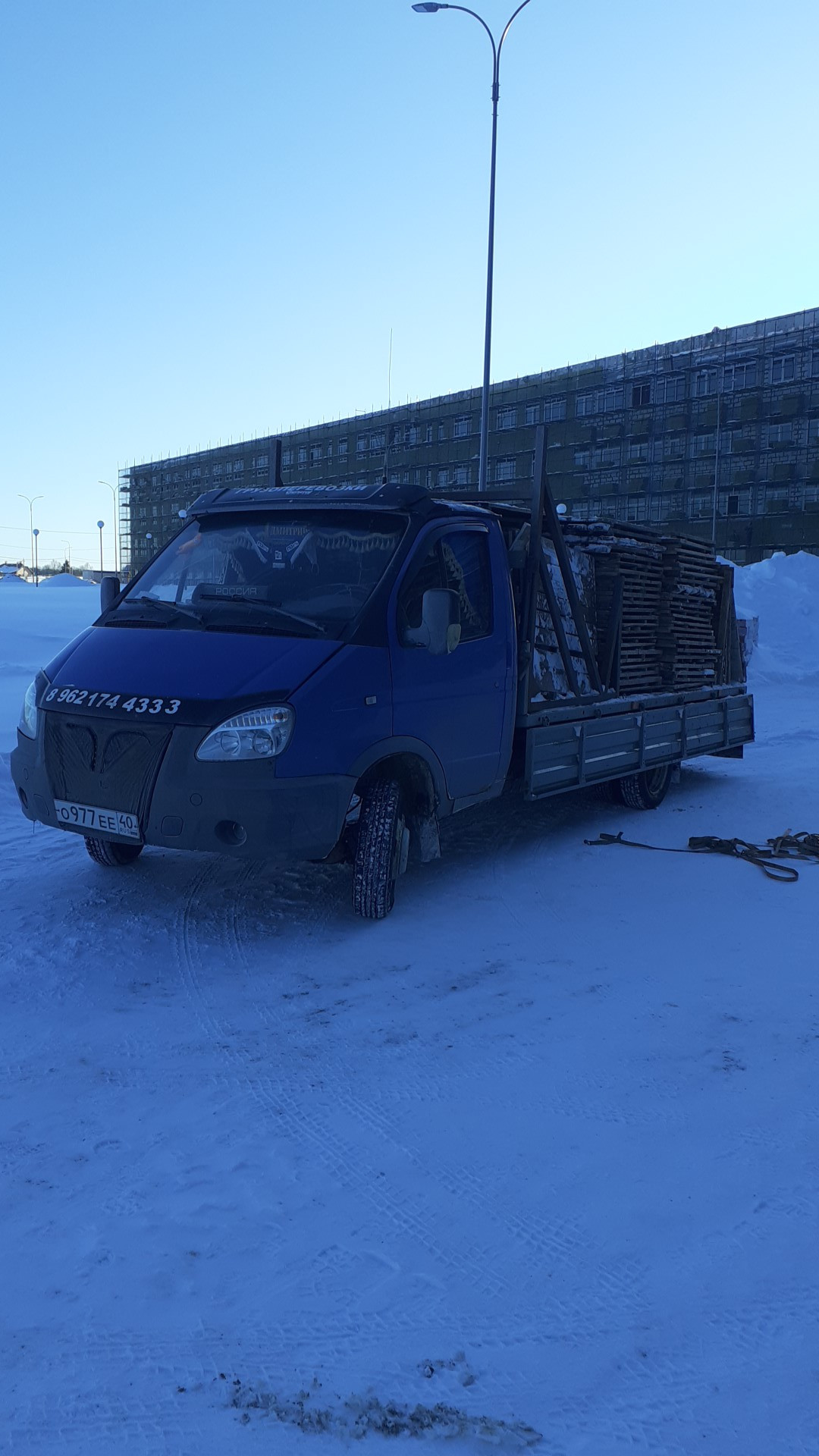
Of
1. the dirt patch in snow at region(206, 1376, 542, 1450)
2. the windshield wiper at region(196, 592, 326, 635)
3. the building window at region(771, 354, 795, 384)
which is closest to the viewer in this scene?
the dirt patch in snow at region(206, 1376, 542, 1450)

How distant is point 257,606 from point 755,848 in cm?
404

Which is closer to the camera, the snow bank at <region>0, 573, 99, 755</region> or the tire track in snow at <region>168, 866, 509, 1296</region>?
the tire track in snow at <region>168, 866, 509, 1296</region>

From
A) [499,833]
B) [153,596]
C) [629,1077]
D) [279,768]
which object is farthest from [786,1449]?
[499,833]

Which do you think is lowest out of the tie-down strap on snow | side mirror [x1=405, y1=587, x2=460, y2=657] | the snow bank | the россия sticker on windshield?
the tie-down strap on snow

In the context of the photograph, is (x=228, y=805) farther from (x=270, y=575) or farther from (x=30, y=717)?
(x=270, y=575)

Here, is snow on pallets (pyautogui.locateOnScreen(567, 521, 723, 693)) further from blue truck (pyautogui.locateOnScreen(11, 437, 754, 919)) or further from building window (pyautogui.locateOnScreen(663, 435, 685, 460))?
building window (pyautogui.locateOnScreen(663, 435, 685, 460))

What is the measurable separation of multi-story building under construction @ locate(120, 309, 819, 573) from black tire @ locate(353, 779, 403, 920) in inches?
1717

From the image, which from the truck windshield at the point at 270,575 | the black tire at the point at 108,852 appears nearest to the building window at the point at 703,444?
the truck windshield at the point at 270,575

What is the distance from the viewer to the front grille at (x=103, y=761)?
16.9 ft

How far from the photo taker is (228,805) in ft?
16.5

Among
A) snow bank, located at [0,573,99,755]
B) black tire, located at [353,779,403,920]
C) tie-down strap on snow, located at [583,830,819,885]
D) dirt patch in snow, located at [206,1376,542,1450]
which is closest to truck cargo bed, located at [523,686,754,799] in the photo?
tie-down strap on snow, located at [583,830,819,885]

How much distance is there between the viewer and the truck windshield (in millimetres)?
5699

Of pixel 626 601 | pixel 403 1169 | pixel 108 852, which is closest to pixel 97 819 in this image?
pixel 108 852

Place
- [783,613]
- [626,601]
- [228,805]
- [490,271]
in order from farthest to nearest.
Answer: [783,613]
[490,271]
[626,601]
[228,805]
